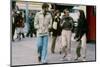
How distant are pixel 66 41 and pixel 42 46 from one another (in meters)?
0.32

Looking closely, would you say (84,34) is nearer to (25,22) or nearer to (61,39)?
(61,39)

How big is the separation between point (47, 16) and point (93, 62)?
88 cm

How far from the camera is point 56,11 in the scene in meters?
2.66

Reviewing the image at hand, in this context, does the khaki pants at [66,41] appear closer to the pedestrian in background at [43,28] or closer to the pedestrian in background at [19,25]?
the pedestrian in background at [43,28]

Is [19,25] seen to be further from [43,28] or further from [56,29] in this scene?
[56,29]

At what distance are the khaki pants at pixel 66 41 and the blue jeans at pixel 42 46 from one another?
8.8 inches

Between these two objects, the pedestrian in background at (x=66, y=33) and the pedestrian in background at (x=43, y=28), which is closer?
the pedestrian in background at (x=43, y=28)

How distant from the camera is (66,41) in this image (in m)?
2.71

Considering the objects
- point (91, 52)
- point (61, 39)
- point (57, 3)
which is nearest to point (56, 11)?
point (57, 3)

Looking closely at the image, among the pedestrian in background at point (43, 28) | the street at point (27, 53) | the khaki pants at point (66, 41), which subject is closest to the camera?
the street at point (27, 53)

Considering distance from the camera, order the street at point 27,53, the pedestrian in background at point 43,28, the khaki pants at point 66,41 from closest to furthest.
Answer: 1. the street at point 27,53
2. the pedestrian in background at point 43,28
3. the khaki pants at point 66,41

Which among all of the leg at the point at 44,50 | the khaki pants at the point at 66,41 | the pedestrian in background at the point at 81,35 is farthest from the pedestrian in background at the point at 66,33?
the leg at the point at 44,50

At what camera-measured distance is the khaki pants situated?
2.70 meters

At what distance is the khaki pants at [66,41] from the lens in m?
2.70
